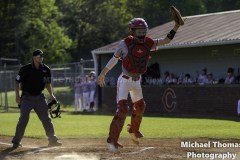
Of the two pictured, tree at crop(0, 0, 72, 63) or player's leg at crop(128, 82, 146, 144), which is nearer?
player's leg at crop(128, 82, 146, 144)

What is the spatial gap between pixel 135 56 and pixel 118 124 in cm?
124

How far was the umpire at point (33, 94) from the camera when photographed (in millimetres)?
12641

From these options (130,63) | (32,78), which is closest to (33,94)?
(32,78)

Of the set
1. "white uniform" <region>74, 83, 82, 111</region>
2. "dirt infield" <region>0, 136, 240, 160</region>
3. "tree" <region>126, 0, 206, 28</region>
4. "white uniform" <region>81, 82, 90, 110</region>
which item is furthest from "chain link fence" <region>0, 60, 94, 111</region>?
"dirt infield" <region>0, 136, 240, 160</region>

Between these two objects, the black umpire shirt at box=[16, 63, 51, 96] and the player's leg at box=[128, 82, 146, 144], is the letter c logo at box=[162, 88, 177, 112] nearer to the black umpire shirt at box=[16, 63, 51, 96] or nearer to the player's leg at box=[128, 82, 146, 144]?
the black umpire shirt at box=[16, 63, 51, 96]

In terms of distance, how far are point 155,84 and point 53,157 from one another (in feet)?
56.4

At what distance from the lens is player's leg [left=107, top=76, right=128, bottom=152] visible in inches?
409

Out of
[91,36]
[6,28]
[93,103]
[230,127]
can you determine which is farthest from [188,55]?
[91,36]

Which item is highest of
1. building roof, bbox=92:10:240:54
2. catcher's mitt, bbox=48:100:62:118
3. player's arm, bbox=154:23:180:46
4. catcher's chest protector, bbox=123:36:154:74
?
building roof, bbox=92:10:240:54

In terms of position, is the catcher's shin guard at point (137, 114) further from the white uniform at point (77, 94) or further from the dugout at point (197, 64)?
the white uniform at point (77, 94)

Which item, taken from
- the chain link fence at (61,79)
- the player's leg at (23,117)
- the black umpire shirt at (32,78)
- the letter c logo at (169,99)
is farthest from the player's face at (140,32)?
the chain link fence at (61,79)

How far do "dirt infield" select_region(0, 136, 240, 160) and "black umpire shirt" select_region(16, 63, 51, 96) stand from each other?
1.23 meters

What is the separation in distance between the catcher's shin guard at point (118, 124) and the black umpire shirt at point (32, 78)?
9.16 ft

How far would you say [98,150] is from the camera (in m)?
11.6
